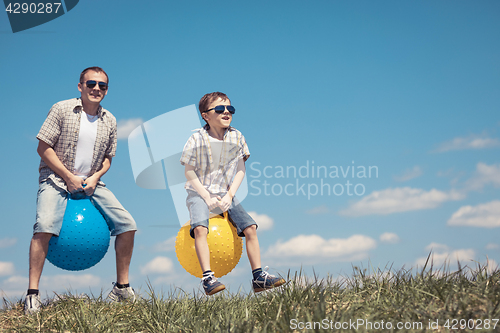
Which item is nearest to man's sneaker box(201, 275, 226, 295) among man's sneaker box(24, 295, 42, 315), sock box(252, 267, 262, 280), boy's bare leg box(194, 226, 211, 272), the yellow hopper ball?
boy's bare leg box(194, 226, 211, 272)

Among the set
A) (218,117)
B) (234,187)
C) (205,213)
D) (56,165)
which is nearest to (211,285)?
(205,213)

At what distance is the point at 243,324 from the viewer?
3.97 m

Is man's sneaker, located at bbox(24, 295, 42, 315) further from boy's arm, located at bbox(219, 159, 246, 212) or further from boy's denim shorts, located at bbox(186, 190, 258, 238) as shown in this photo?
boy's arm, located at bbox(219, 159, 246, 212)

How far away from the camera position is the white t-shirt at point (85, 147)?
606 centimetres

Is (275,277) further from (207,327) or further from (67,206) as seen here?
(67,206)

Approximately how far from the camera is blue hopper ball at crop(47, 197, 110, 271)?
5.71 metres

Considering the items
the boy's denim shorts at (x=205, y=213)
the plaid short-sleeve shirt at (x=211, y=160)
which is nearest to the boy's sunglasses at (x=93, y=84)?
the plaid short-sleeve shirt at (x=211, y=160)

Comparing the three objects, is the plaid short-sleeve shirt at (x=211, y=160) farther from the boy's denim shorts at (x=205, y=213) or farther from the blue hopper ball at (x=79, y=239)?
the blue hopper ball at (x=79, y=239)

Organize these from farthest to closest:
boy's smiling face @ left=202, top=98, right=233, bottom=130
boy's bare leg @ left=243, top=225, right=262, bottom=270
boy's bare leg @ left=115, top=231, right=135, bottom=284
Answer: boy's bare leg @ left=115, top=231, right=135, bottom=284 < boy's smiling face @ left=202, top=98, right=233, bottom=130 < boy's bare leg @ left=243, top=225, right=262, bottom=270

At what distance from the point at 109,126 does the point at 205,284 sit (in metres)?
2.77

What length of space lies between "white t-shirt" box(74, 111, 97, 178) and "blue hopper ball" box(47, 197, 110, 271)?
440mm

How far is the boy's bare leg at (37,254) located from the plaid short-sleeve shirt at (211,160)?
193 cm

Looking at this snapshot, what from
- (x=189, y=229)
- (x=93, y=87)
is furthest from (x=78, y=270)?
(x=93, y=87)

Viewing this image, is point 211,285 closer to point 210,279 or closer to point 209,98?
point 210,279
